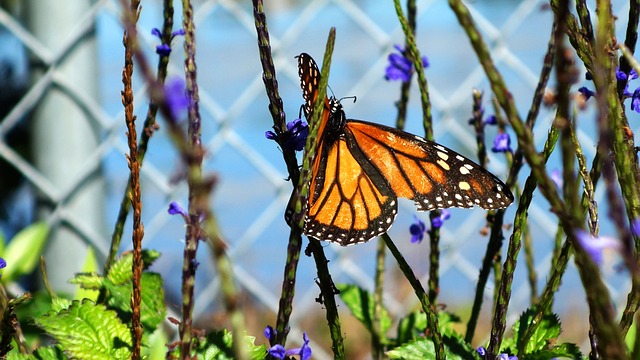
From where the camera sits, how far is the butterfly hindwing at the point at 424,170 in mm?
1183

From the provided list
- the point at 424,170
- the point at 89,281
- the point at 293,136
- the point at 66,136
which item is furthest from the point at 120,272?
the point at 66,136

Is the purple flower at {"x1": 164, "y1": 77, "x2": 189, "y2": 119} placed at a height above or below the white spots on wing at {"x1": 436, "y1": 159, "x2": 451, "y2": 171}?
below

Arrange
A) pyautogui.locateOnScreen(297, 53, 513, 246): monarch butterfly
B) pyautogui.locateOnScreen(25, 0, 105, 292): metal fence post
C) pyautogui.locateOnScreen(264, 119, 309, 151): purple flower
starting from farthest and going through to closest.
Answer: pyautogui.locateOnScreen(25, 0, 105, 292): metal fence post, pyautogui.locateOnScreen(297, 53, 513, 246): monarch butterfly, pyautogui.locateOnScreen(264, 119, 309, 151): purple flower

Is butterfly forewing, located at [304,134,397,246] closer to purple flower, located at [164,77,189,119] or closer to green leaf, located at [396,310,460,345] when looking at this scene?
Result: green leaf, located at [396,310,460,345]

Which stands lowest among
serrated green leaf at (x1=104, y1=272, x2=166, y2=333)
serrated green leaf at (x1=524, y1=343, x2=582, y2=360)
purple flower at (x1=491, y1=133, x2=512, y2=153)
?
serrated green leaf at (x1=104, y1=272, x2=166, y2=333)

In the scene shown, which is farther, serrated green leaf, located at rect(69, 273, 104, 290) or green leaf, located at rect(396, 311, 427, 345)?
green leaf, located at rect(396, 311, 427, 345)

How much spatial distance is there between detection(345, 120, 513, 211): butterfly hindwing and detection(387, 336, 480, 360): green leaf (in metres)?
0.23

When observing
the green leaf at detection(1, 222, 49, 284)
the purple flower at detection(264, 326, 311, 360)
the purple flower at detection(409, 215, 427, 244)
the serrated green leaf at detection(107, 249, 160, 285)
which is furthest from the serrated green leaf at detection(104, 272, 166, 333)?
the green leaf at detection(1, 222, 49, 284)

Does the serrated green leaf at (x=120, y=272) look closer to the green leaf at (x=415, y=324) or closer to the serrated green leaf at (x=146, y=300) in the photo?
the serrated green leaf at (x=146, y=300)

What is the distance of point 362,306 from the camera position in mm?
1358

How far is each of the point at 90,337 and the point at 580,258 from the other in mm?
625

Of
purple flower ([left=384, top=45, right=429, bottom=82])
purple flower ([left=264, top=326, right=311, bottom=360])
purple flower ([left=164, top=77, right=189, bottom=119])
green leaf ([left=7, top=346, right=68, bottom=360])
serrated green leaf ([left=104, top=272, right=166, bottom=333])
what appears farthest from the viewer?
purple flower ([left=384, top=45, right=429, bottom=82])

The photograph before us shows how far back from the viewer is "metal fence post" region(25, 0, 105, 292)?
110 inches

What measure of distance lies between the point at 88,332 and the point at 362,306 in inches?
20.4
